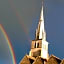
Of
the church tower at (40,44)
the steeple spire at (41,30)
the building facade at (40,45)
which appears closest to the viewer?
the building facade at (40,45)

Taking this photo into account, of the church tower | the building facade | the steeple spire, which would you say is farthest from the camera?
the steeple spire

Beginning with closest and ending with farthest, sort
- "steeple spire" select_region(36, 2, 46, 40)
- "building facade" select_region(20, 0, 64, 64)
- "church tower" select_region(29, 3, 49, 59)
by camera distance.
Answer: "building facade" select_region(20, 0, 64, 64) < "church tower" select_region(29, 3, 49, 59) < "steeple spire" select_region(36, 2, 46, 40)

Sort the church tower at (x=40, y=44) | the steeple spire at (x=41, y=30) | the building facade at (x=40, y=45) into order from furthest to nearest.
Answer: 1. the steeple spire at (x=41, y=30)
2. the church tower at (x=40, y=44)
3. the building facade at (x=40, y=45)

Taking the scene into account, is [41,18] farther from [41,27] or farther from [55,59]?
[55,59]

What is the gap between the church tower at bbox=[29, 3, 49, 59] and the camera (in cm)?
8953

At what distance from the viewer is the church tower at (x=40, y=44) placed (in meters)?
89.5

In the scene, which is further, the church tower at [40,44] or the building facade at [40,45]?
the church tower at [40,44]

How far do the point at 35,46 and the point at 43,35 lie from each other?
553cm

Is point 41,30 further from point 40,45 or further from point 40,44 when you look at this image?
point 40,45

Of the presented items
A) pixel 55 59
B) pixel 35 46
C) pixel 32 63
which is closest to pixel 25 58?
pixel 32 63

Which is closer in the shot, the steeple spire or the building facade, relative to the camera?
the building facade

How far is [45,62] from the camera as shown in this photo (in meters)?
71.2

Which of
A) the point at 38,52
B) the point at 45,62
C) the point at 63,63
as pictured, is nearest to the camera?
the point at 63,63

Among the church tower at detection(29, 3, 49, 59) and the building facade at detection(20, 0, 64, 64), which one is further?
the church tower at detection(29, 3, 49, 59)
